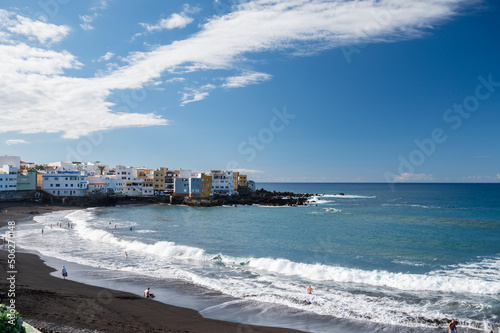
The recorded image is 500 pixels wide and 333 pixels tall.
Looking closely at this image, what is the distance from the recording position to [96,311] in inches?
521

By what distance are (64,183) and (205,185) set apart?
32287 mm

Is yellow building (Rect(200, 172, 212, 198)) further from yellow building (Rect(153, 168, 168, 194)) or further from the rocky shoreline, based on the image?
yellow building (Rect(153, 168, 168, 194))

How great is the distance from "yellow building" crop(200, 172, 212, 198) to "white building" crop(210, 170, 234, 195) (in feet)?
10.7

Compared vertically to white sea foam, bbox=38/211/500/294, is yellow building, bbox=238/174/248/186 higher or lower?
higher

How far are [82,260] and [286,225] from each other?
25109 millimetres

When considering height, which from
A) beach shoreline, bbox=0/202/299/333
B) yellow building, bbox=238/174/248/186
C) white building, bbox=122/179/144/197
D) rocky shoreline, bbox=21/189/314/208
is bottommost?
rocky shoreline, bbox=21/189/314/208

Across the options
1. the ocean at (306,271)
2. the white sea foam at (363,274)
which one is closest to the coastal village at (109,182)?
the ocean at (306,271)

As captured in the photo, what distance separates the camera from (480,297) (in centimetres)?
1577

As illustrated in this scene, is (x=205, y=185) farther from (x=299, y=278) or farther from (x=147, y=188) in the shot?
(x=299, y=278)

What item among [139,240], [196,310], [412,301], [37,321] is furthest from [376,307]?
[139,240]

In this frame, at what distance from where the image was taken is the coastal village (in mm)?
67062

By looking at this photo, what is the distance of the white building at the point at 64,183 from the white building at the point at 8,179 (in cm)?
591

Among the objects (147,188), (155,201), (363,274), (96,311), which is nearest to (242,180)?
(147,188)

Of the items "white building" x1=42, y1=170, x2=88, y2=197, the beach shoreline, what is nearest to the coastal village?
"white building" x1=42, y1=170, x2=88, y2=197
